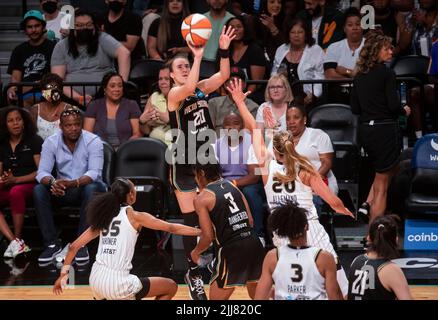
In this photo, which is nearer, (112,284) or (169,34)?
(112,284)

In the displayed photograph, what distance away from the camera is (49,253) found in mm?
9750

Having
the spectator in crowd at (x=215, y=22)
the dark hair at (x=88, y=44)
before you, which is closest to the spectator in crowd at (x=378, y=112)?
the spectator in crowd at (x=215, y=22)

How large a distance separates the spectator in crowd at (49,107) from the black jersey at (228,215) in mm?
3427

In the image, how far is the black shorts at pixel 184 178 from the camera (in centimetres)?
880

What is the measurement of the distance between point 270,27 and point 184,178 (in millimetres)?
3433

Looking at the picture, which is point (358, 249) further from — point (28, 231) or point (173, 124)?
point (28, 231)

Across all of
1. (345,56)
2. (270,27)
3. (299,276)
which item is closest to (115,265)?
(299,276)

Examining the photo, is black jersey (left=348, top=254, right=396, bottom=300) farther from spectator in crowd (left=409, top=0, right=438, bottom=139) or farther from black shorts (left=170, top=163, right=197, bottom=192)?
spectator in crowd (left=409, top=0, right=438, bottom=139)

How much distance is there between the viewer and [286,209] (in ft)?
22.2

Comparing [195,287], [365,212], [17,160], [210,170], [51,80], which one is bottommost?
[195,287]

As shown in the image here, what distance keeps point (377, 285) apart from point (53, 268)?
13.4 ft

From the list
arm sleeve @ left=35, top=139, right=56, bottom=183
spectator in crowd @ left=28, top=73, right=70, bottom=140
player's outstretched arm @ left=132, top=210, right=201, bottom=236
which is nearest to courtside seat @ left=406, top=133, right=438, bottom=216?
player's outstretched arm @ left=132, top=210, right=201, bottom=236

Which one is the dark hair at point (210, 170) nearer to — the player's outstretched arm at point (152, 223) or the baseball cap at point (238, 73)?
the player's outstretched arm at point (152, 223)

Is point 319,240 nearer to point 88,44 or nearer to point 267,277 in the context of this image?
point 267,277
